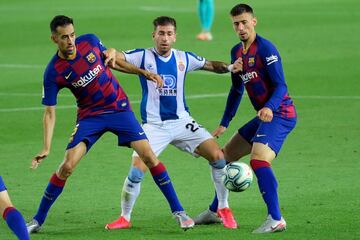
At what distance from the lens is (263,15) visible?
33.2m

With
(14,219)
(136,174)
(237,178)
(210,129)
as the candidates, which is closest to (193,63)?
(136,174)

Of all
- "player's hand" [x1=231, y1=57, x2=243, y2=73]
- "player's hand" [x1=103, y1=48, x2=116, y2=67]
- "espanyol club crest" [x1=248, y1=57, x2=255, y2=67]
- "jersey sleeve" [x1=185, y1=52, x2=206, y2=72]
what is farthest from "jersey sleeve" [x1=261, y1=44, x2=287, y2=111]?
"player's hand" [x1=103, y1=48, x2=116, y2=67]

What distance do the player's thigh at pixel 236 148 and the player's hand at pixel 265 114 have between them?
92 cm

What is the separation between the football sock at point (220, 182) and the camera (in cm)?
1190

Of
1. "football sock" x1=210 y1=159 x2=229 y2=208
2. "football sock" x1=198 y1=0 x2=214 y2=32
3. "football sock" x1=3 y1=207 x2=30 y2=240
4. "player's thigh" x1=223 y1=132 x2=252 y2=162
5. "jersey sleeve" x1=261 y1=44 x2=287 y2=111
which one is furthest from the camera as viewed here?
"football sock" x1=198 y1=0 x2=214 y2=32

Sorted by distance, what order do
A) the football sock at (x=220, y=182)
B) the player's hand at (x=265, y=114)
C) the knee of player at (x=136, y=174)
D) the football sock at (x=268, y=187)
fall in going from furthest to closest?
the football sock at (x=220, y=182) → the knee of player at (x=136, y=174) → the football sock at (x=268, y=187) → the player's hand at (x=265, y=114)

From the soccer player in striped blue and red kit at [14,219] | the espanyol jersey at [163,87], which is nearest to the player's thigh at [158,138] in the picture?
the espanyol jersey at [163,87]

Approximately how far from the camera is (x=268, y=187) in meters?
11.2

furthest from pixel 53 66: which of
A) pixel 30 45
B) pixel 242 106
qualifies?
pixel 30 45

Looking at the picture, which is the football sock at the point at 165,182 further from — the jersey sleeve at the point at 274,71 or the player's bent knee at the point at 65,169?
the jersey sleeve at the point at 274,71

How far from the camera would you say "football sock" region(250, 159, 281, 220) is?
11.2 m

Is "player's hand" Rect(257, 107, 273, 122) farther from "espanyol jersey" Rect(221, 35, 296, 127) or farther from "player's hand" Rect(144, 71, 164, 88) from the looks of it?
"player's hand" Rect(144, 71, 164, 88)

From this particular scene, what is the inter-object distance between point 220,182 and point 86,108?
5.17 feet

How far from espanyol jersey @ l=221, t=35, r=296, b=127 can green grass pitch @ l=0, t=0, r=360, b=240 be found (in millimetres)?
1223
